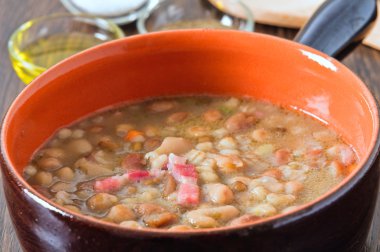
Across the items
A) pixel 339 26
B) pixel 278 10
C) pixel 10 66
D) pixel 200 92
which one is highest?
pixel 339 26

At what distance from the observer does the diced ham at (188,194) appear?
145 centimetres

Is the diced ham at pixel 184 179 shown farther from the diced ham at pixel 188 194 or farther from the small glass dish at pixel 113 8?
the small glass dish at pixel 113 8

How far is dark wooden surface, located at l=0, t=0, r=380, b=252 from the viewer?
5.60 feet

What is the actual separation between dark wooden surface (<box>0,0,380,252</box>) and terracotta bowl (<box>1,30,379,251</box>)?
0.19 m

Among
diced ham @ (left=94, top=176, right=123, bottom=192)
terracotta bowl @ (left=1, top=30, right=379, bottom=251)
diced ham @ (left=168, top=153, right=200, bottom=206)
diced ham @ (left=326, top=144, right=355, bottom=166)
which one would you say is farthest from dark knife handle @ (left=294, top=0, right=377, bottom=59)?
diced ham @ (left=94, top=176, right=123, bottom=192)

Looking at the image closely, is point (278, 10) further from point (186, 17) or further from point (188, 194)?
point (188, 194)

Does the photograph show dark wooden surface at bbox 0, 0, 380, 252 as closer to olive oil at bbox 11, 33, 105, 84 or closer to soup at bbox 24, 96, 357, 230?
olive oil at bbox 11, 33, 105, 84

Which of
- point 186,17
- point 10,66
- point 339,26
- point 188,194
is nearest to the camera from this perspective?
point 188,194

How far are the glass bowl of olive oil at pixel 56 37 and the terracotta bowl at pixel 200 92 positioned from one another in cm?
58

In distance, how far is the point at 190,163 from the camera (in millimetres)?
1578

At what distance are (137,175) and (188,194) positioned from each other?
121mm

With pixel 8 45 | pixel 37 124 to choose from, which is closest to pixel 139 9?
pixel 8 45

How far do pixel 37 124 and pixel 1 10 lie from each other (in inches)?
42.6

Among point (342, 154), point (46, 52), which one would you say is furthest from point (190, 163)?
point (46, 52)
